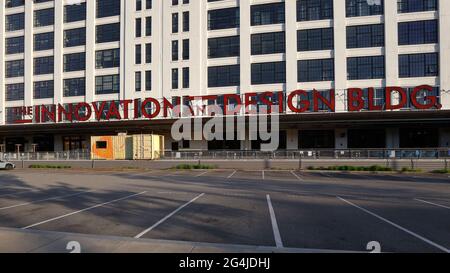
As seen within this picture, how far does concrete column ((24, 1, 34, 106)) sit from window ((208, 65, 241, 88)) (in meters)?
26.6

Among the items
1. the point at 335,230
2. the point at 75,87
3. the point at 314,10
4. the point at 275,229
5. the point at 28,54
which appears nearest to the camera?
the point at 335,230

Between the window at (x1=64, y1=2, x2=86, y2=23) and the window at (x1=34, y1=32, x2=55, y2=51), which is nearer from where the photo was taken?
the window at (x1=64, y1=2, x2=86, y2=23)

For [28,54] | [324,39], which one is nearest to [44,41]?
[28,54]

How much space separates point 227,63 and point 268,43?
212 inches

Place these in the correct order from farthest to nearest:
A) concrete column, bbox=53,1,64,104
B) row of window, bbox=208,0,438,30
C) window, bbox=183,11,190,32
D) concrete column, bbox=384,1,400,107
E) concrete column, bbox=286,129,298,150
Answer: concrete column, bbox=53,1,64,104
window, bbox=183,11,190,32
concrete column, bbox=286,129,298,150
row of window, bbox=208,0,438,30
concrete column, bbox=384,1,400,107

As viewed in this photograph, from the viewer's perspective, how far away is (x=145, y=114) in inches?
1459

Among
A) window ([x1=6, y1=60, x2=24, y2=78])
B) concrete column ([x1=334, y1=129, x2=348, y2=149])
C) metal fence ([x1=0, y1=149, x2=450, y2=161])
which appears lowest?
metal fence ([x1=0, y1=149, x2=450, y2=161])

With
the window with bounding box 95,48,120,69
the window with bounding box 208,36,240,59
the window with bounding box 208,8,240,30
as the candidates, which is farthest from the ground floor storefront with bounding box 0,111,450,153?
the window with bounding box 208,8,240,30

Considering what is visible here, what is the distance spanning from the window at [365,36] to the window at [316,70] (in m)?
3.15

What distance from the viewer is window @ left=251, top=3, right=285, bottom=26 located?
37188 millimetres

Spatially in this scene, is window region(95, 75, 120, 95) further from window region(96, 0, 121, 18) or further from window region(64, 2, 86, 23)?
window region(64, 2, 86, 23)

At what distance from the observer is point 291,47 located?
118 feet

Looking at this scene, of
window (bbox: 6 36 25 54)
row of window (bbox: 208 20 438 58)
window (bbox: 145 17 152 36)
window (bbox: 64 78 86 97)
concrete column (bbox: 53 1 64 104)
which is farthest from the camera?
window (bbox: 6 36 25 54)

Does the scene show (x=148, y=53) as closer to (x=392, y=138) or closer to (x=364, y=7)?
(x=364, y=7)
